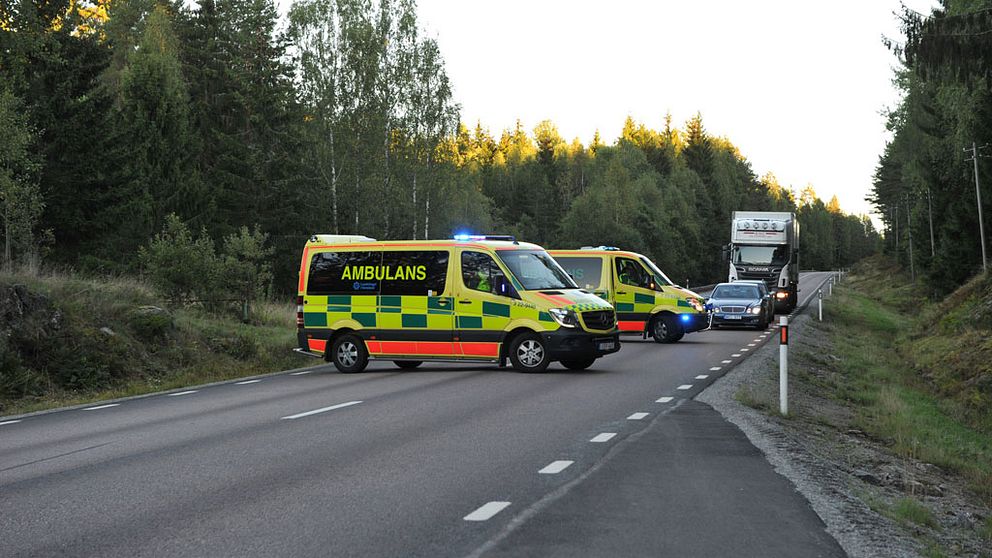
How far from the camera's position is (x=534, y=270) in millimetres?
18516

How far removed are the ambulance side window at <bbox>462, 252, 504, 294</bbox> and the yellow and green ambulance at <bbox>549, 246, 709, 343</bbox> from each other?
26.7ft

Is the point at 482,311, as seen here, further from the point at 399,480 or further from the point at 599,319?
the point at 399,480

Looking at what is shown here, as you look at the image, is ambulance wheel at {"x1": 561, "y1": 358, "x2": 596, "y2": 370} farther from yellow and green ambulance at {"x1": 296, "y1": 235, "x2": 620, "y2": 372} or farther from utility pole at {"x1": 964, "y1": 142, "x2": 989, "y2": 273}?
utility pole at {"x1": 964, "y1": 142, "x2": 989, "y2": 273}

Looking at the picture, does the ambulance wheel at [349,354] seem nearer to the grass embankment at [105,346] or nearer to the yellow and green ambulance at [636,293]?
the grass embankment at [105,346]

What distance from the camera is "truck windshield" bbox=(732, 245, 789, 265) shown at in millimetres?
40688

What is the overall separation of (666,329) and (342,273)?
10.1 meters

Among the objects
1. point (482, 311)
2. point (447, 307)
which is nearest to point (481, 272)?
point (482, 311)

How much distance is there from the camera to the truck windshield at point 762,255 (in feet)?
133

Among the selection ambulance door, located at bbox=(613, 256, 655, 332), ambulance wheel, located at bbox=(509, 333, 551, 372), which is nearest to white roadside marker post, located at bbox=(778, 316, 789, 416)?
ambulance wheel, located at bbox=(509, 333, 551, 372)

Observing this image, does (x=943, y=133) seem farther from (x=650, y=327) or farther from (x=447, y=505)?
(x=447, y=505)

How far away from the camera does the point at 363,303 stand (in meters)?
18.8

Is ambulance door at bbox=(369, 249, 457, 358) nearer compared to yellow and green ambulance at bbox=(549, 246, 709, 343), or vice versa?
ambulance door at bbox=(369, 249, 457, 358)

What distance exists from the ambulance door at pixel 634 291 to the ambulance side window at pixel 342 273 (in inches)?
360

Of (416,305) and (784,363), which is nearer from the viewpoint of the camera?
(784,363)
